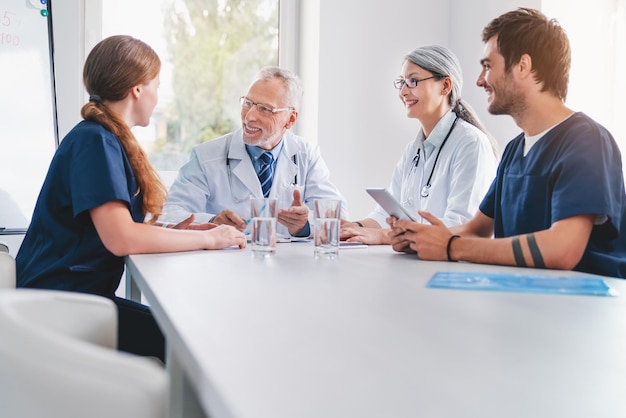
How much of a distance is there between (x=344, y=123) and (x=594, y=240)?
7.05ft

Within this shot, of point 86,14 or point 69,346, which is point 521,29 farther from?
point 86,14

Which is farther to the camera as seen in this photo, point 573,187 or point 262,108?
point 262,108

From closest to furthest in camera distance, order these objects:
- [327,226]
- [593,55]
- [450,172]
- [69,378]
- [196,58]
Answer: [69,378]
[327,226]
[450,172]
[593,55]
[196,58]

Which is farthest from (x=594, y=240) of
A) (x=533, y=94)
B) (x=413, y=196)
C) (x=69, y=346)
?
(x=69, y=346)

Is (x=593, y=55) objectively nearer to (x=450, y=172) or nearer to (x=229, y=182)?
(x=450, y=172)

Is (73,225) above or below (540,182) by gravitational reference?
below

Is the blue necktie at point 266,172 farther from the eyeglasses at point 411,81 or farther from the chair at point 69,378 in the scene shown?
the chair at point 69,378

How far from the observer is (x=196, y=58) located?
3.67 metres

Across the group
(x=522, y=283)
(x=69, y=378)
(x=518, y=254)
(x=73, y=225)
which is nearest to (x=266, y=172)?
(x=73, y=225)

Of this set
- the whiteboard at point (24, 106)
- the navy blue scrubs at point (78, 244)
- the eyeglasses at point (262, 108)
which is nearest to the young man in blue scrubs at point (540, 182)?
the navy blue scrubs at point (78, 244)

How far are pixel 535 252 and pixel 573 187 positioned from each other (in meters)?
0.18

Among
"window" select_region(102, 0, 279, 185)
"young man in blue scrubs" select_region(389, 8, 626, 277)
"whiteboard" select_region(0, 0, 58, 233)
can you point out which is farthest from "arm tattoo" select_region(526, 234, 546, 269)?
"window" select_region(102, 0, 279, 185)

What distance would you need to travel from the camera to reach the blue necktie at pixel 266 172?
8.64 feet

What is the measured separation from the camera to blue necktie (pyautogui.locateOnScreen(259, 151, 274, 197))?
2.63m
